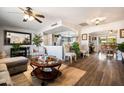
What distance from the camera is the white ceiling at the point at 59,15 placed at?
1.47 m

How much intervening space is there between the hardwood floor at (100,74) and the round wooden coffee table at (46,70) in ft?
1.52

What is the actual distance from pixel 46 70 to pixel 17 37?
940 mm

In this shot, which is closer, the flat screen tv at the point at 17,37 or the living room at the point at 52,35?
the living room at the point at 52,35

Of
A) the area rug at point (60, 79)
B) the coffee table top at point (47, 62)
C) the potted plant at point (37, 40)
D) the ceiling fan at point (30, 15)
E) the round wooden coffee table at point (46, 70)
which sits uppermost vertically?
the ceiling fan at point (30, 15)

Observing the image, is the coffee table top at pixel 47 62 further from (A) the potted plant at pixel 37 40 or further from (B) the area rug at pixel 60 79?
(A) the potted plant at pixel 37 40

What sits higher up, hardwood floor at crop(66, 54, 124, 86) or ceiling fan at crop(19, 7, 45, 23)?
ceiling fan at crop(19, 7, 45, 23)

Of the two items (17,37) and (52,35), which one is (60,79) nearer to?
(52,35)

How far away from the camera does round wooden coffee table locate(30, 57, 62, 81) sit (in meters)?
1.87

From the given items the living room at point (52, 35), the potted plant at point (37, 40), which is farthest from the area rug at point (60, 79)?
the potted plant at point (37, 40)

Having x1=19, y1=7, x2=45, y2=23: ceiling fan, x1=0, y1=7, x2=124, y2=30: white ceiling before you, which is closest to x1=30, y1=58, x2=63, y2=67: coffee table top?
x1=0, y1=7, x2=124, y2=30: white ceiling

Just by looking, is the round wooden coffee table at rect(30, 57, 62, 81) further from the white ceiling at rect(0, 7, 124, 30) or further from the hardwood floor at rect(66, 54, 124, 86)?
the white ceiling at rect(0, 7, 124, 30)

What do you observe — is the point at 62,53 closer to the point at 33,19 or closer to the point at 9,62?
the point at 33,19

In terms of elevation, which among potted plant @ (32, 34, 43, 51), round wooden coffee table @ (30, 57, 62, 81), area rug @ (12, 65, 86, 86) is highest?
potted plant @ (32, 34, 43, 51)

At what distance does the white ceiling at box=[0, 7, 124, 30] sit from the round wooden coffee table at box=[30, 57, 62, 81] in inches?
29.6
